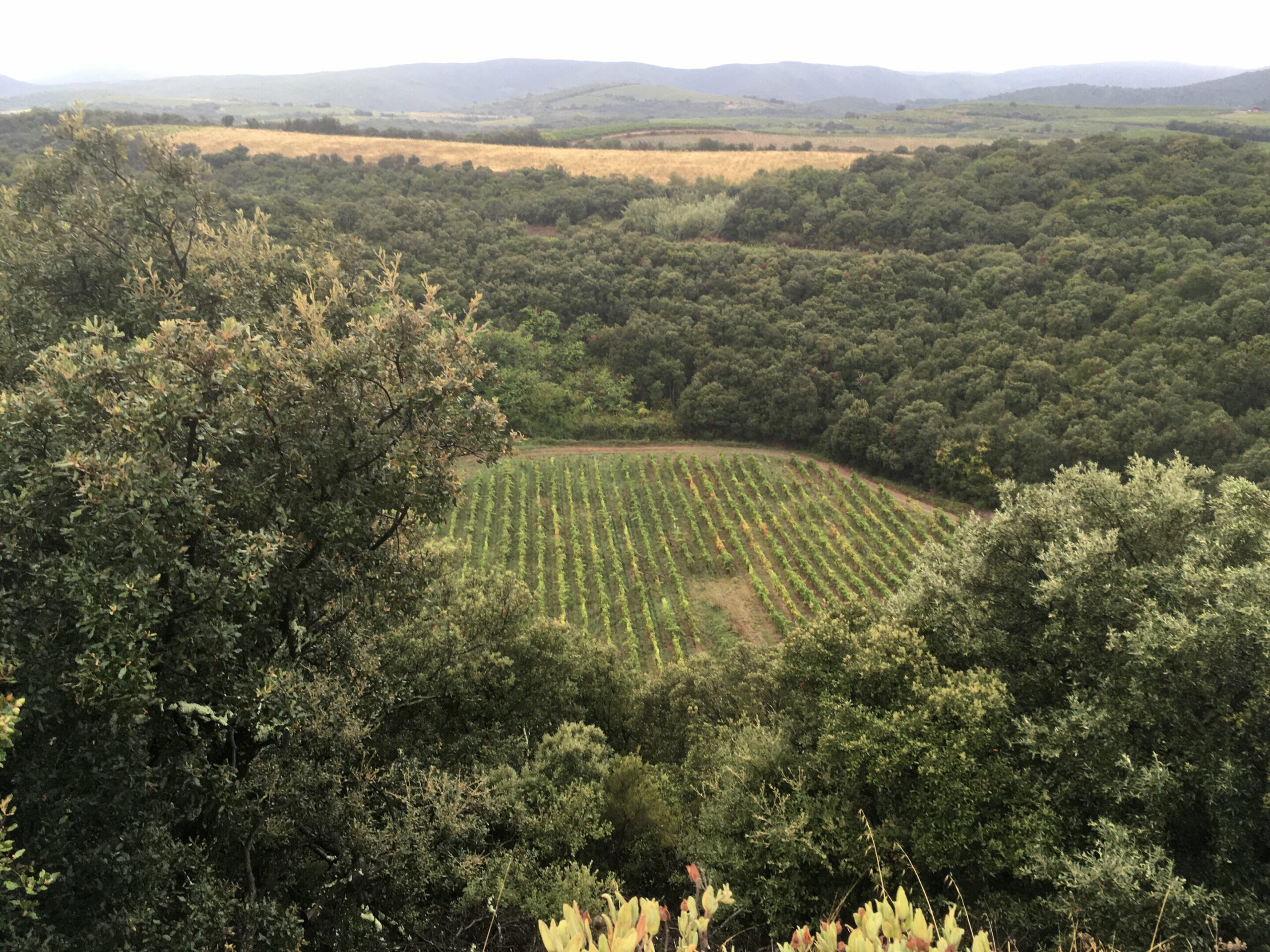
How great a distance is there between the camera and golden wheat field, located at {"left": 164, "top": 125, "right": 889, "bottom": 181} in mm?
74250

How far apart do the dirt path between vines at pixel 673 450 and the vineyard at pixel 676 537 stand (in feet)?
3.32

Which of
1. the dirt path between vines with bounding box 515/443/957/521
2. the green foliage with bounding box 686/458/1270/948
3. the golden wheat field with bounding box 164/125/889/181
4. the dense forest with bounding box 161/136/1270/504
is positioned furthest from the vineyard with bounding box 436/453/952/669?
the golden wheat field with bounding box 164/125/889/181

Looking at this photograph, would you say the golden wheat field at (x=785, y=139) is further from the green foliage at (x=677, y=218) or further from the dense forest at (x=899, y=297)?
the dense forest at (x=899, y=297)

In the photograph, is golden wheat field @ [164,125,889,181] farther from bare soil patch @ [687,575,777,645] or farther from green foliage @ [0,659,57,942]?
green foliage @ [0,659,57,942]

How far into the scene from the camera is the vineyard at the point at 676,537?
33312mm

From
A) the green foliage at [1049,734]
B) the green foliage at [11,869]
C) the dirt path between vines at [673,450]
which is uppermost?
the green foliage at [11,869]

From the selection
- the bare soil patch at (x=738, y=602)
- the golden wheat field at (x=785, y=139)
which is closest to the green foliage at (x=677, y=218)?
the golden wheat field at (x=785, y=139)

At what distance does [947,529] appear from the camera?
127ft

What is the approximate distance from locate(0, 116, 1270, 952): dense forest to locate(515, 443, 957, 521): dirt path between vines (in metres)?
29.2

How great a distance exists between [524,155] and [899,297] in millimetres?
53319

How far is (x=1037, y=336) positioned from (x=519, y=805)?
49475 mm

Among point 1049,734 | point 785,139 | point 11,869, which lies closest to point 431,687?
point 11,869

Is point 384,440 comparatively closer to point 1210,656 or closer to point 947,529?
point 1210,656

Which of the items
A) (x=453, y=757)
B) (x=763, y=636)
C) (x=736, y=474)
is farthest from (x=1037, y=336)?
(x=453, y=757)
